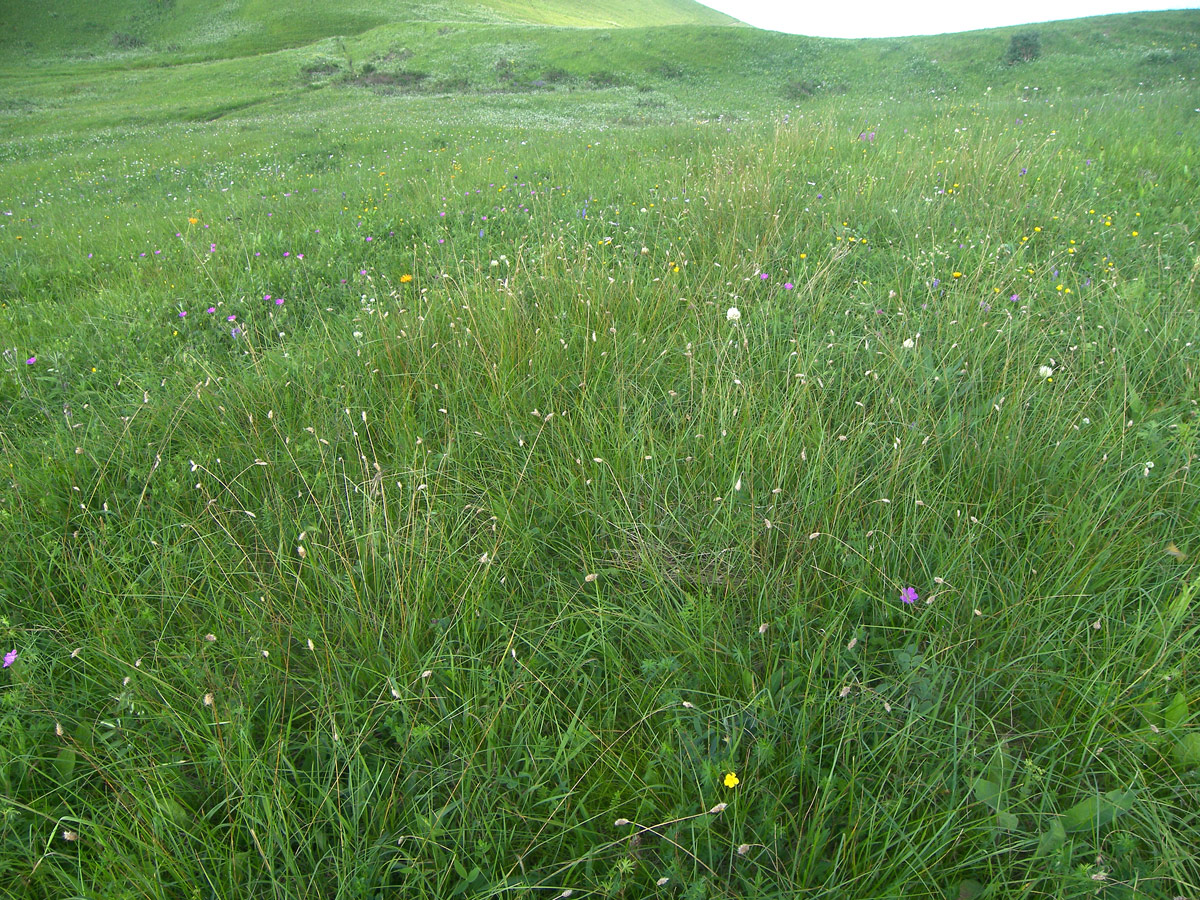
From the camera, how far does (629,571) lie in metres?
1.91

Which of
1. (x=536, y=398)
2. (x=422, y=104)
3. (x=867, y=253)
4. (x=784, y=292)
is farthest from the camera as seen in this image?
(x=422, y=104)

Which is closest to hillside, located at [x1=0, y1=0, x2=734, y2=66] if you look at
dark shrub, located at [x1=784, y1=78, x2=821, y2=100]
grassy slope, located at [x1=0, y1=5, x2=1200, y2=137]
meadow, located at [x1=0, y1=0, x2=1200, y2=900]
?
grassy slope, located at [x1=0, y1=5, x2=1200, y2=137]

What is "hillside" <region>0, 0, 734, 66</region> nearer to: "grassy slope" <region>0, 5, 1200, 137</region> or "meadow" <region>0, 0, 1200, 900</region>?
"grassy slope" <region>0, 5, 1200, 137</region>

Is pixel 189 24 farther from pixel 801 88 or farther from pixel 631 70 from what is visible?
pixel 801 88

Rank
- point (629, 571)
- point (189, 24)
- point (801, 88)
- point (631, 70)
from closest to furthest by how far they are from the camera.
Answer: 1. point (629, 571)
2. point (801, 88)
3. point (631, 70)
4. point (189, 24)

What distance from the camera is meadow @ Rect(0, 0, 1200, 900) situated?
53.5 inches

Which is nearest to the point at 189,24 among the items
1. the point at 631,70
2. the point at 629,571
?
the point at 631,70

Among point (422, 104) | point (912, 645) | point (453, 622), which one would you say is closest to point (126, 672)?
point (453, 622)

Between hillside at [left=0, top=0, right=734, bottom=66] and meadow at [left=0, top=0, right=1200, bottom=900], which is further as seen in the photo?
hillside at [left=0, top=0, right=734, bottom=66]

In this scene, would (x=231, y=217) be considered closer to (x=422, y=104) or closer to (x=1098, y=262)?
(x=1098, y=262)

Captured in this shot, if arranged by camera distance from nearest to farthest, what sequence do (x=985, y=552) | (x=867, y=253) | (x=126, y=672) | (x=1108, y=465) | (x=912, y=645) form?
(x=912, y=645), (x=126, y=672), (x=985, y=552), (x=1108, y=465), (x=867, y=253)

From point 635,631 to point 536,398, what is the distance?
1.35 metres

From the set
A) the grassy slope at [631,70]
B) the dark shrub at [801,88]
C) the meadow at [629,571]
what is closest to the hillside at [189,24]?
the grassy slope at [631,70]

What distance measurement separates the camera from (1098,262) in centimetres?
379
